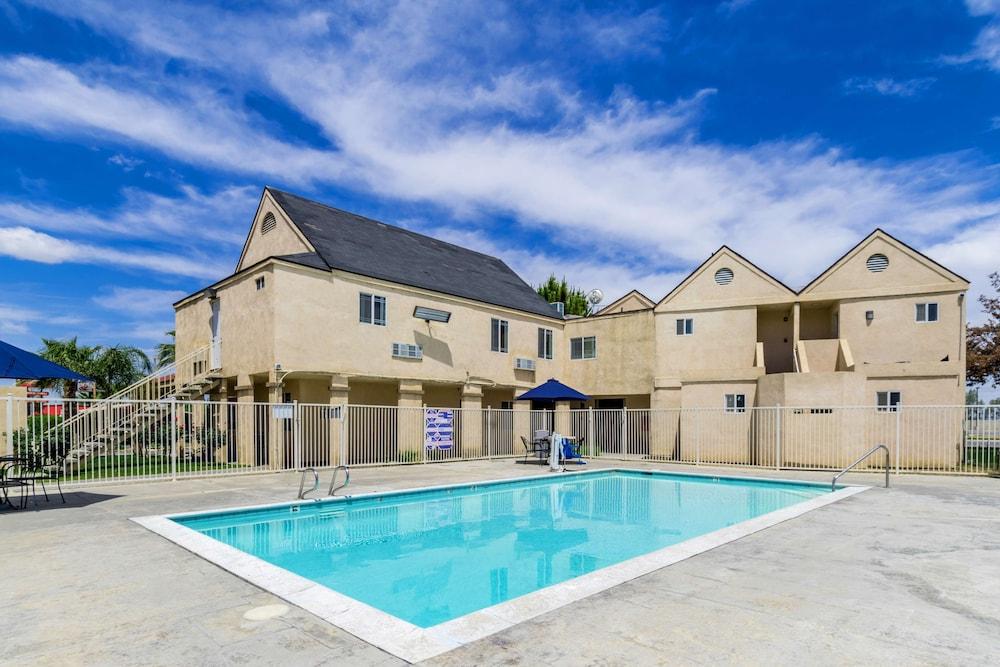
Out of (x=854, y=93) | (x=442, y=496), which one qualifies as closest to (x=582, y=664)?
(x=442, y=496)

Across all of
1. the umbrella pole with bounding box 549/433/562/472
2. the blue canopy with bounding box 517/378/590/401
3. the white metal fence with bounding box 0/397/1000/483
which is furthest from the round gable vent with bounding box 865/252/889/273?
the umbrella pole with bounding box 549/433/562/472

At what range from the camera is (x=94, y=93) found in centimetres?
1331

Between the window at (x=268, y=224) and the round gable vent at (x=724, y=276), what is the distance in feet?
56.4

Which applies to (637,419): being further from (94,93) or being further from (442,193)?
(94,93)

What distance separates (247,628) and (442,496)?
28.9ft

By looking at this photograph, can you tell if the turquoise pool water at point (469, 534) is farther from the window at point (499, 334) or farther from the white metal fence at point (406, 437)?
the window at point (499, 334)

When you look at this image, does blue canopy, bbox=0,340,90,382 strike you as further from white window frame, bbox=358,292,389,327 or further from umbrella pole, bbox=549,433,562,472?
umbrella pole, bbox=549,433,562,472

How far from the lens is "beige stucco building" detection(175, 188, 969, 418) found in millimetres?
18391

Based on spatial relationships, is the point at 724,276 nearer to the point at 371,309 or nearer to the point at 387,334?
the point at 387,334

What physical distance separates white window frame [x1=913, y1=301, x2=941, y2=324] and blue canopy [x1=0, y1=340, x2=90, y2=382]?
24223mm

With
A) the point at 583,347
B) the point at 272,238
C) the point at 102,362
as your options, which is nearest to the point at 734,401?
the point at 583,347

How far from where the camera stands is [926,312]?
19656mm

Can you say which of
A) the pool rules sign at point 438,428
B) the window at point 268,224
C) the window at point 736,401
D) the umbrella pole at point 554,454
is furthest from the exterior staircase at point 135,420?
the window at point 736,401

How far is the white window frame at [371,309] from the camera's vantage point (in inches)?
762
